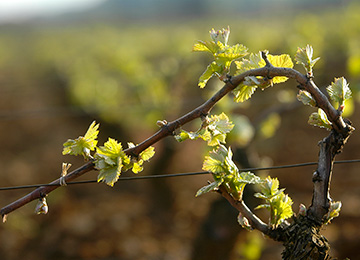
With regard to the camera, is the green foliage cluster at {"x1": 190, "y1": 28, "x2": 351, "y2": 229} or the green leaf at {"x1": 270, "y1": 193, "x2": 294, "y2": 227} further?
the green leaf at {"x1": 270, "y1": 193, "x2": 294, "y2": 227}

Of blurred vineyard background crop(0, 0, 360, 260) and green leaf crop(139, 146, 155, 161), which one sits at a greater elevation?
green leaf crop(139, 146, 155, 161)

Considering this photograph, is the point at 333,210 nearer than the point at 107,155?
No

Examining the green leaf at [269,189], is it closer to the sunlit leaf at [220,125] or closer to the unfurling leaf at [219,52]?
the sunlit leaf at [220,125]

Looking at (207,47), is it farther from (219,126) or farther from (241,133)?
(241,133)

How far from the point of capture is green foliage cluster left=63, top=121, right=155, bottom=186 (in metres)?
1.52

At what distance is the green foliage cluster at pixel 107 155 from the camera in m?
1.52

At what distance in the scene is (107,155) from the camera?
5.05 feet

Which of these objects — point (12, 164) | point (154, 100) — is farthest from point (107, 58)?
point (154, 100)

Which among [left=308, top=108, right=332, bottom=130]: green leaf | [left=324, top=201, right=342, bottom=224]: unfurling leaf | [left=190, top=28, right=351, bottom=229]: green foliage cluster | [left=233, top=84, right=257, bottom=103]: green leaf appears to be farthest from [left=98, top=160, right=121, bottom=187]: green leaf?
[left=324, top=201, right=342, bottom=224]: unfurling leaf

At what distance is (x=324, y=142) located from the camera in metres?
1.71

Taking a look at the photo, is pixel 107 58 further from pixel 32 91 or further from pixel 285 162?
pixel 285 162

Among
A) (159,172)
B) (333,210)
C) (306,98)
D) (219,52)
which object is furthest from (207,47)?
(159,172)

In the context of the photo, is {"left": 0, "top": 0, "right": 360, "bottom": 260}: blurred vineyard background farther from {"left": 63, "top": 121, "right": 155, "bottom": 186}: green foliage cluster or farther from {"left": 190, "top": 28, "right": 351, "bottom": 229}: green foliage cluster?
{"left": 63, "top": 121, "right": 155, "bottom": 186}: green foliage cluster

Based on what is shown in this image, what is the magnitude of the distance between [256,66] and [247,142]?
199 centimetres
